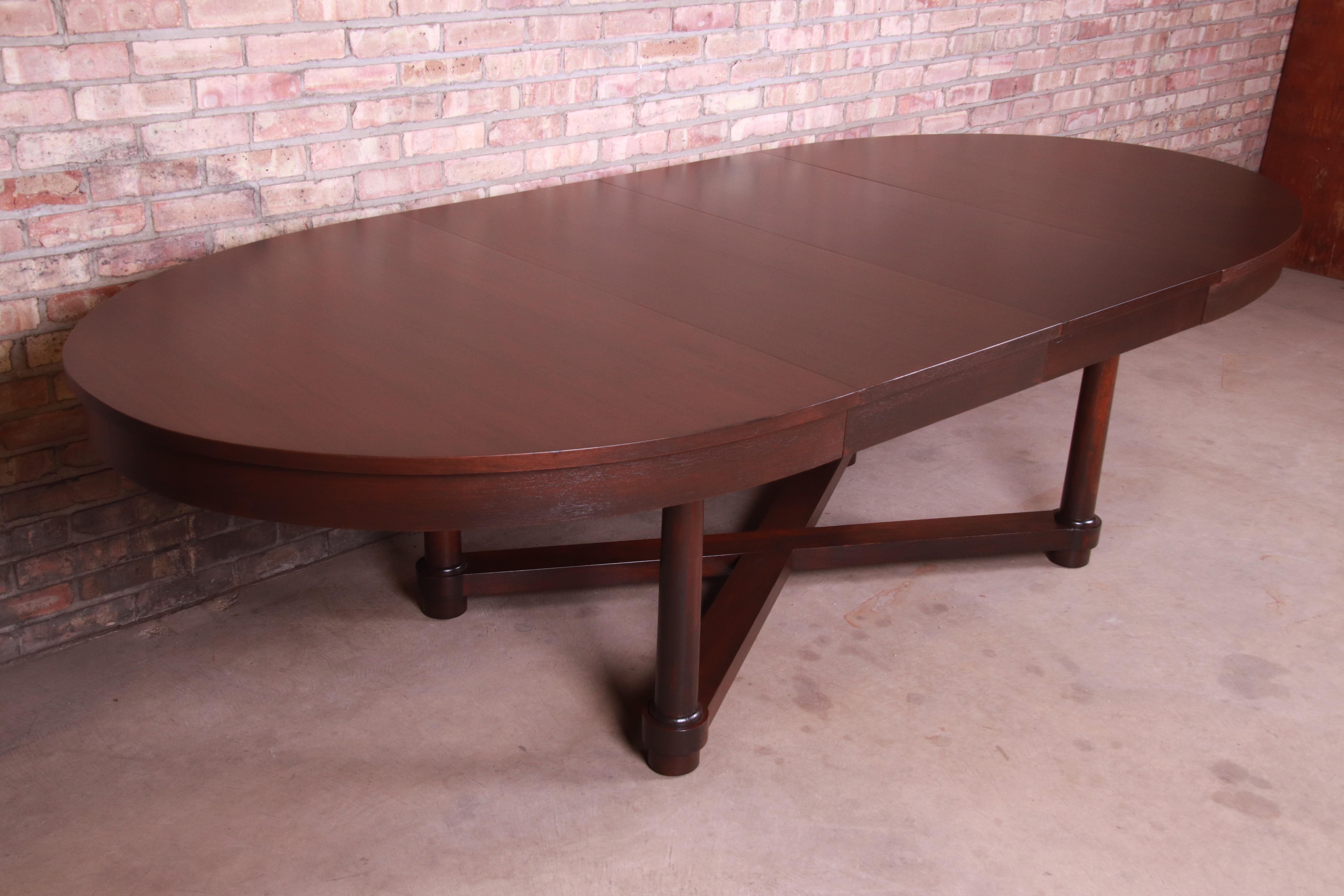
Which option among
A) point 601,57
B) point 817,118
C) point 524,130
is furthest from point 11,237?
point 817,118

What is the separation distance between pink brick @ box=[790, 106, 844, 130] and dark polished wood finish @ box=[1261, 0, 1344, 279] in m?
2.39

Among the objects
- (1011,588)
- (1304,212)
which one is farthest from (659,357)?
(1304,212)

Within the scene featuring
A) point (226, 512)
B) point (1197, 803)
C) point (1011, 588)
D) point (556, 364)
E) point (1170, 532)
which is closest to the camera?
point (226, 512)

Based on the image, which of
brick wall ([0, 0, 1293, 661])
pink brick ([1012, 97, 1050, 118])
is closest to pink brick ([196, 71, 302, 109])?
brick wall ([0, 0, 1293, 661])

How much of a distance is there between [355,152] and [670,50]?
0.80m

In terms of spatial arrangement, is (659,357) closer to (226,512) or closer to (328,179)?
(226,512)

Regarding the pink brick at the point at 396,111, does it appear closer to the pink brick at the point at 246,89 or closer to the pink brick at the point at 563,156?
the pink brick at the point at 246,89

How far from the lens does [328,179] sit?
7.45 feet

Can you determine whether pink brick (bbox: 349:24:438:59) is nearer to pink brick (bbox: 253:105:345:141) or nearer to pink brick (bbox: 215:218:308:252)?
pink brick (bbox: 253:105:345:141)

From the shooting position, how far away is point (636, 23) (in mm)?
2617

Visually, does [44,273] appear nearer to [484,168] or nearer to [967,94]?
[484,168]

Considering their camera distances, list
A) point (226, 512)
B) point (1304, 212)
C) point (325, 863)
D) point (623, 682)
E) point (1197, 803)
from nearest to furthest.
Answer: point (226, 512)
point (325, 863)
point (1197, 803)
point (623, 682)
point (1304, 212)

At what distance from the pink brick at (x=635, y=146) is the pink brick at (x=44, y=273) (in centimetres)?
112

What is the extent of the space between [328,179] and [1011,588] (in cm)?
Result: 156
